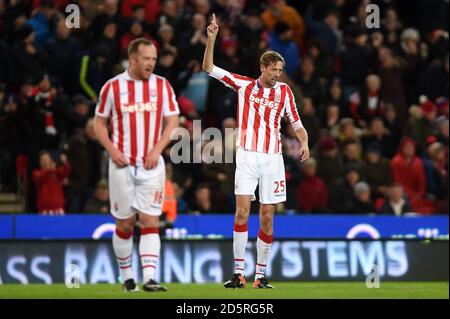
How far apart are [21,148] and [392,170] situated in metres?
5.80

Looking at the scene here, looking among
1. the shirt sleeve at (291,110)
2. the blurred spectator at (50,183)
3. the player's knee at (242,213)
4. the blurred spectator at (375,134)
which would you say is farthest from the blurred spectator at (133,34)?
the player's knee at (242,213)

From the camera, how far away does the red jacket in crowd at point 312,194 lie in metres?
19.4

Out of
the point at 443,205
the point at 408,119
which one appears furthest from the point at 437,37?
the point at 443,205

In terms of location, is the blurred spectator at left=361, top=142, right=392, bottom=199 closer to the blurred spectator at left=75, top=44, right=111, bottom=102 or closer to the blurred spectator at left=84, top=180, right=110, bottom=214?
the blurred spectator at left=84, top=180, right=110, bottom=214

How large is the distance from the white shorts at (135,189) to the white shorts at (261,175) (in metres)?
1.08

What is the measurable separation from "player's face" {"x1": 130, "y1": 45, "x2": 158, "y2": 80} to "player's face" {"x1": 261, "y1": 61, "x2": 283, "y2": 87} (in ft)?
4.22

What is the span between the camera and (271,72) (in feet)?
39.9

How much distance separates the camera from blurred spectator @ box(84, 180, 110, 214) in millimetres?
18672

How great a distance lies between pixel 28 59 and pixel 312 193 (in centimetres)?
478

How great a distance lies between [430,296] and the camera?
510 inches

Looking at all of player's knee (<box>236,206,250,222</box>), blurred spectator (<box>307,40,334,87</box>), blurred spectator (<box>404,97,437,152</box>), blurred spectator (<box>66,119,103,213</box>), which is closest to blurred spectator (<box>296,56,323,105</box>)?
blurred spectator (<box>307,40,334,87</box>)

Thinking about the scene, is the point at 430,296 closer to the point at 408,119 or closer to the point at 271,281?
the point at 271,281

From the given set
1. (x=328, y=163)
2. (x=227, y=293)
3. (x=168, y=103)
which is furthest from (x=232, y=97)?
(x=168, y=103)

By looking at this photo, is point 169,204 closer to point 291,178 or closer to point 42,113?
point 291,178
